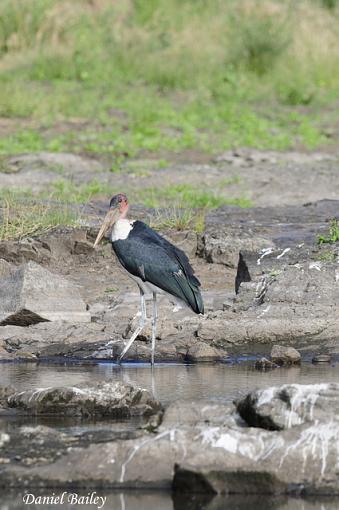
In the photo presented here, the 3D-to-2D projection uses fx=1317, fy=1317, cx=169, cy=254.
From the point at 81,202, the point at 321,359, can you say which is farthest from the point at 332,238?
the point at 81,202

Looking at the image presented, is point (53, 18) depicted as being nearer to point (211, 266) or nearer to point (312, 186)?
point (312, 186)

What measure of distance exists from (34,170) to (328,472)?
33.4 ft

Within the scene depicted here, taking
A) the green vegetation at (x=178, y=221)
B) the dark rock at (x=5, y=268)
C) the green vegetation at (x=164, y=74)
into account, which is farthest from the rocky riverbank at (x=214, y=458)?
the green vegetation at (x=164, y=74)

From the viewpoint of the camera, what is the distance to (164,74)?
21.8 metres

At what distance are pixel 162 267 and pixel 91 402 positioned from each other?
6.96 feet

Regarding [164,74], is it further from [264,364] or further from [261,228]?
[264,364]

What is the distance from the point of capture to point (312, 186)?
50.5ft

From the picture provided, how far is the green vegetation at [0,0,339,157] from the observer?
18.2 m

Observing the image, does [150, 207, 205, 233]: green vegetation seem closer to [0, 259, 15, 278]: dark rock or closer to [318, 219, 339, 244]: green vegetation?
[318, 219, 339, 244]: green vegetation

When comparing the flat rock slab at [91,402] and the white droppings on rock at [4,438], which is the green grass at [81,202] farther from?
the white droppings on rock at [4,438]

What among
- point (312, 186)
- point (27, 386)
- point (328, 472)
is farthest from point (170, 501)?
point (312, 186)

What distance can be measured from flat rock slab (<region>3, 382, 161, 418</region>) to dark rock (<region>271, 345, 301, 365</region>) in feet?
6.40

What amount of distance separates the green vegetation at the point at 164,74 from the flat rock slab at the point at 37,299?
21.5ft

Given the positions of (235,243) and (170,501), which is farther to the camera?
(235,243)
